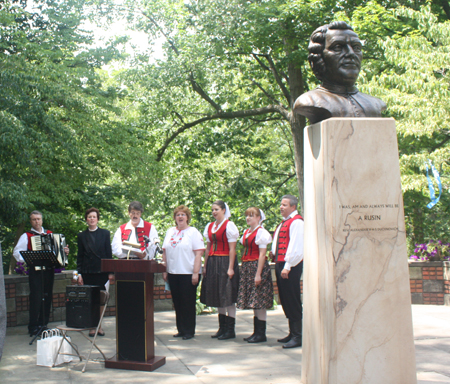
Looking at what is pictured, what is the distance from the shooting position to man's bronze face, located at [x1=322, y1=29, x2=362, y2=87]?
15.7 ft

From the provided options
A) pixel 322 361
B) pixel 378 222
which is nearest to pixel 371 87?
pixel 378 222

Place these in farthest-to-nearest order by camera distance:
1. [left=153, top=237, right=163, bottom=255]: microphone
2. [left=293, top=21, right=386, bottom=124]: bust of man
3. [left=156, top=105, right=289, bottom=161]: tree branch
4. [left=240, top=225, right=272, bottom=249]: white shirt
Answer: [left=156, top=105, right=289, bottom=161]: tree branch, [left=240, top=225, right=272, bottom=249]: white shirt, [left=153, top=237, right=163, bottom=255]: microphone, [left=293, top=21, right=386, bottom=124]: bust of man

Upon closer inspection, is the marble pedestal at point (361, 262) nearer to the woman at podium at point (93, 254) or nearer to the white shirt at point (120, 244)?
the white shirt at point (120, 244)

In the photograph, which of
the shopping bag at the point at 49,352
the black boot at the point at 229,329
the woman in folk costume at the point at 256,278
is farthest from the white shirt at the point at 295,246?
the shopping bag at the point at 49,352

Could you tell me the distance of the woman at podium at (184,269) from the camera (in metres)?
7.08

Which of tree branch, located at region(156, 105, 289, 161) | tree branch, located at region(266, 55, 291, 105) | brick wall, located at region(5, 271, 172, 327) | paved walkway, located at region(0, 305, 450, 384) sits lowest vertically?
paved walkway, located at region(0, 305, 450, 384)

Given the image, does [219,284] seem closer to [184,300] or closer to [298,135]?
[184,300]

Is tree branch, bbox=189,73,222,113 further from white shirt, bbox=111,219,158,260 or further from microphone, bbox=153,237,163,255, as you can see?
microphone, bbox=153,237,163,255

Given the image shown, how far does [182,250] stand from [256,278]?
1.15m

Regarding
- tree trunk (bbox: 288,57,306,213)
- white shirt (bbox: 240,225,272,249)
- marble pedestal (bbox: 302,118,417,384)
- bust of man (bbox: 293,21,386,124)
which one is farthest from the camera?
tree trunk (bbox: 288,57,306,213)

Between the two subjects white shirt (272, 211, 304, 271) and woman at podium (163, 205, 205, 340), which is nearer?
white shirt (272, 211, 304, 271)

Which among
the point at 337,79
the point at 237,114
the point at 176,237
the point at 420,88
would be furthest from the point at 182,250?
the point at 237,114

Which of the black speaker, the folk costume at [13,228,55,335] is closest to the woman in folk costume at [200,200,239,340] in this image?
the black speaker

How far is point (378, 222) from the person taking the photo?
14.7 ft
